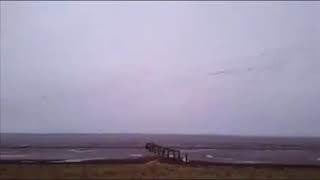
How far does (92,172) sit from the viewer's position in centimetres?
1916

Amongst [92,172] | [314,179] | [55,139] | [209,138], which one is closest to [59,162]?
[92,172]

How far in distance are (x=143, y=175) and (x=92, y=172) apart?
1.94 metres

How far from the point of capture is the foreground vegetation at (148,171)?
1830 cm

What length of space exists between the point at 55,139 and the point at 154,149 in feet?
118

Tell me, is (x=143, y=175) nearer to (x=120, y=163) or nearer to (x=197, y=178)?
(x=197, y=178)

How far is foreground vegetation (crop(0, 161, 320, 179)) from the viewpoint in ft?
60.0

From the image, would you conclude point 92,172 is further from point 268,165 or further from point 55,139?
point 55,139

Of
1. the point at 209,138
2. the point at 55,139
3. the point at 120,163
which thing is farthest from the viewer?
the point at 209,138

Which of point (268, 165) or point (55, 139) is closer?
point (268, 165)

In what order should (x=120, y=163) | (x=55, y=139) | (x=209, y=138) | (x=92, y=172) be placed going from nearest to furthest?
1. (x=92, y=172)
2. (x=120, y=163)
3. (x=55, y=139)
4. (x=209, y=138)

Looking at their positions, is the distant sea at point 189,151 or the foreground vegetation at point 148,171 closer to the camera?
the foreground vegetation at point 148,171

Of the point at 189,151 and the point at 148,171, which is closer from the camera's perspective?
the point at 148,171

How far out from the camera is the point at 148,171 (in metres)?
19.0

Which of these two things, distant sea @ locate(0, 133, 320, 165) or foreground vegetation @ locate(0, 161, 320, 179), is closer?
foreground vegetation @ locate(0, 161, 320, 179)
